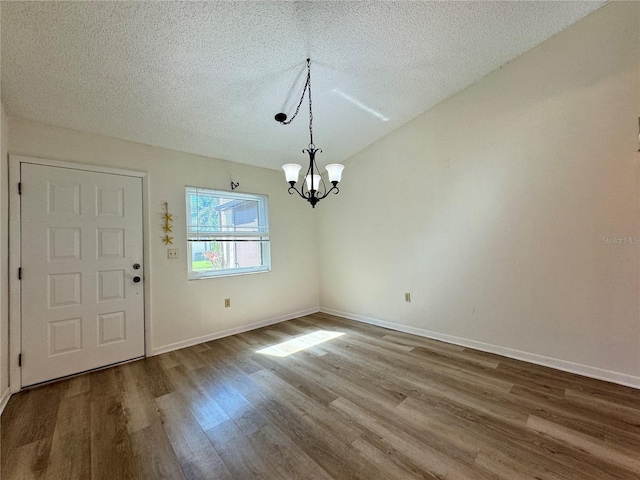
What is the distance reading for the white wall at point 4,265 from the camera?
6.58 ft

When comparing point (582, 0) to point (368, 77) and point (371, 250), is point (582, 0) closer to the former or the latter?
point (368, 77)

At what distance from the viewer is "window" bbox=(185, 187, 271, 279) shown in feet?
10.5

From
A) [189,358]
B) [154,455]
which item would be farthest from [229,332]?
[154,455]

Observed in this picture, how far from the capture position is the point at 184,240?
3.09 m

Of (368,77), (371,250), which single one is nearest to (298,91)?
(368,77)

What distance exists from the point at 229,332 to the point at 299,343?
101 centimetres

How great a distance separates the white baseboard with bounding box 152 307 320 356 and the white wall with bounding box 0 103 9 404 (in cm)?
105

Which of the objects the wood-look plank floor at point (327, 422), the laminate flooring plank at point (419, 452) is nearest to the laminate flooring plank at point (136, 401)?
the wood-look plank floor at point (327, 422)

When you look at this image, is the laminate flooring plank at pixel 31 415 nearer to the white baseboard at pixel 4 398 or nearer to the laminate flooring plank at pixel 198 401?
→ the white baseboard at pixel 4 398

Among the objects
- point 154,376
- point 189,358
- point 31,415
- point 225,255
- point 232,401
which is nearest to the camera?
point 31,415

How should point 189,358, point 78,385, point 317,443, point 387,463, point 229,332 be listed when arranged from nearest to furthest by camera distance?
point 387,463
point 317,443
point 78,385
point 189,358
point 229,332

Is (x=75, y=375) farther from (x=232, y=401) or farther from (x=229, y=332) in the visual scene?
(x=232, y=401)

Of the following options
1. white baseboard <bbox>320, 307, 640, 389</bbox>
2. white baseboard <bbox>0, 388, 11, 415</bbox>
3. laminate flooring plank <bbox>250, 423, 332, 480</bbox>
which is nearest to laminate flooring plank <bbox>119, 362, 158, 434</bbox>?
white baseboard <bbox>0, 388, 11, 415</bbox>

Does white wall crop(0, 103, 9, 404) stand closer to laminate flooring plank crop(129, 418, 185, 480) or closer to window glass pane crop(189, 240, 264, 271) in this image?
laminate flooring plank crop(129, 418, 185, 480)
